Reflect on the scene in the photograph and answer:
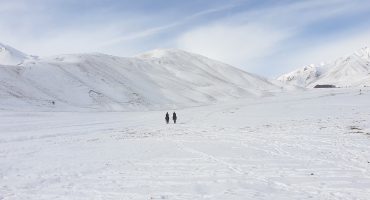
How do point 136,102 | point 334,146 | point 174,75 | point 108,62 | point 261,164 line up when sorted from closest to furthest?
point 261,164 < point 334,146 < point 136,102 < point 108,62 < point 174,75

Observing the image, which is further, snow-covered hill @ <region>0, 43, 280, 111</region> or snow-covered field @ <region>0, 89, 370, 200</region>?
snow-covered hill @ <region>0, 43, 280, 111</region>

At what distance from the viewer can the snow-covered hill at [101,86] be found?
103m

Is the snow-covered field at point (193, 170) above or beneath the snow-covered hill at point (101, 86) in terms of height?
beneath

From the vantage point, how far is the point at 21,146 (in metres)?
30.3

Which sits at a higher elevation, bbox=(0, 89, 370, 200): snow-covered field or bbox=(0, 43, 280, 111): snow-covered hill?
bbox=(0, 43, 280, 111): snow-covered hill

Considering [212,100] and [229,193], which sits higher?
[212,100]

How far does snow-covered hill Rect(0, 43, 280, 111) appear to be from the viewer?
338 feet

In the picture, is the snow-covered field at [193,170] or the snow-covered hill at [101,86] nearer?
the snow-covered field at [193,170]

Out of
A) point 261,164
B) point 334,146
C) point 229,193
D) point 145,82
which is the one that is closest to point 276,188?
point 229,193

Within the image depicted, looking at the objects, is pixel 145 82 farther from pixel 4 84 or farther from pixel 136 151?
pixel 136 151

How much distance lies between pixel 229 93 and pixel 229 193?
510ft

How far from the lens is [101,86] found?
134 metres

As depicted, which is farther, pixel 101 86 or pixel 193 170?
pixel 101 86

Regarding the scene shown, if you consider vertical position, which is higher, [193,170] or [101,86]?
[101,86]
